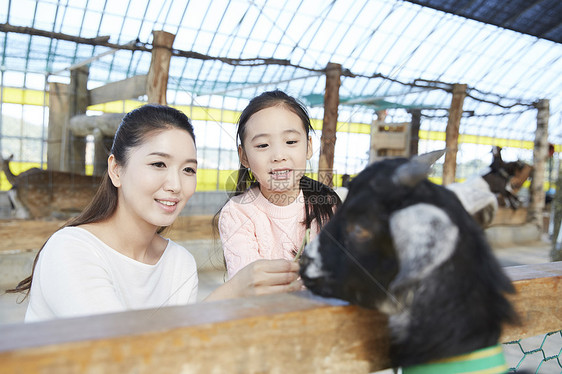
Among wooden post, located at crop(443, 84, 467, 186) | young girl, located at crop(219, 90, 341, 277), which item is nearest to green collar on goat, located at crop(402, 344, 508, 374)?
young girl, located at crop(219, 90, 341, 277)

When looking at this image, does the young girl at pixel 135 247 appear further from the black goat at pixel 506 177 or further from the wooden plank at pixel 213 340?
the black goat at pixel 506 177

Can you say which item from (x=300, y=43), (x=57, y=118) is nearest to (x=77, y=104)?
(x=57, y=118)

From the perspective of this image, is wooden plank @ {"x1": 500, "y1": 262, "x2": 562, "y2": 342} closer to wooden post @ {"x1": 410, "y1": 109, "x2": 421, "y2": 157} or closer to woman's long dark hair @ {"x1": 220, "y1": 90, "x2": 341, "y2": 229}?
woman's long dark hair @ {"x1": 220, "y1": 90, "x2": 341, "y2": 229}

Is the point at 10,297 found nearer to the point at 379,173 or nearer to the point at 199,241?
the point at 199,241

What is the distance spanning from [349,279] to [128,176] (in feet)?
3.03

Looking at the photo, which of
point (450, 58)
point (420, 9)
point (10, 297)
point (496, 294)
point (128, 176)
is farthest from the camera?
point (450, 58)

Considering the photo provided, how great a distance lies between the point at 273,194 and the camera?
1.84 metres

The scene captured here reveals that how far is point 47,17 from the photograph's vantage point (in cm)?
1088

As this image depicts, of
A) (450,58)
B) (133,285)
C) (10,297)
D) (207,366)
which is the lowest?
(10,297)

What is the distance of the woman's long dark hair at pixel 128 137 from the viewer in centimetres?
151

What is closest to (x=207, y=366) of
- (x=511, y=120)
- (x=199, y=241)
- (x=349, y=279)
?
(x=349, y=279)

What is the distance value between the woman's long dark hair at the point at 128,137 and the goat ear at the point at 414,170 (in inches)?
37.0

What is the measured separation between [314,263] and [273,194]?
0.91 meters

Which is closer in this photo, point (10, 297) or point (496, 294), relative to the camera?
point (496, 294)
